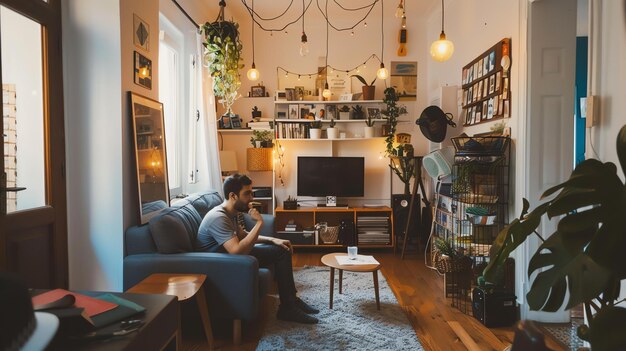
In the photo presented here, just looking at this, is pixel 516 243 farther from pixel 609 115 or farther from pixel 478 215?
pixel 478 215

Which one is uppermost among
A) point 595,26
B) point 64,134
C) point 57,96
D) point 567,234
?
point 595,26

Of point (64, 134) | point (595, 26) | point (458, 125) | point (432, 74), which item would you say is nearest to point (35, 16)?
point (64, 134)

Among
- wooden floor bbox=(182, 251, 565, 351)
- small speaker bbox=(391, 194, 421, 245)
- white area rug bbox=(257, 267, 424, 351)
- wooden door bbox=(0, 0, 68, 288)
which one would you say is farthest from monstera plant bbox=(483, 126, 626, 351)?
small speaker bbox=(391, 194, 421, 245)

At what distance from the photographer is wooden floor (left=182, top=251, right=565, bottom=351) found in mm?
2752

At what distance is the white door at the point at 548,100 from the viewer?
10.1 feet

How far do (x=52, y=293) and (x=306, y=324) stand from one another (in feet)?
7.06

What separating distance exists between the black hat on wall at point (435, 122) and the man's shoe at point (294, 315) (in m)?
2.56

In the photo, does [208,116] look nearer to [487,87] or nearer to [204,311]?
[204,311]

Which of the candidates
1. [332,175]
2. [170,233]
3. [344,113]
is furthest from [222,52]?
[332,175]

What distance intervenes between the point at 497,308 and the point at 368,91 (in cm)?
349

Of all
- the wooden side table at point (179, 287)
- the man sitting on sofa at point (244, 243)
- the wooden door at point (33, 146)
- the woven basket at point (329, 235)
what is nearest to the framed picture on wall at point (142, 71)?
the wooden door at point (33, 146)

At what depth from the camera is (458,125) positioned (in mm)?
4695

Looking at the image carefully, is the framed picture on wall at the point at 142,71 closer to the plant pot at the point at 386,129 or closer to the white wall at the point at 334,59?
the white wall at the point at 334,59

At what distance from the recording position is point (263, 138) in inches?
222
